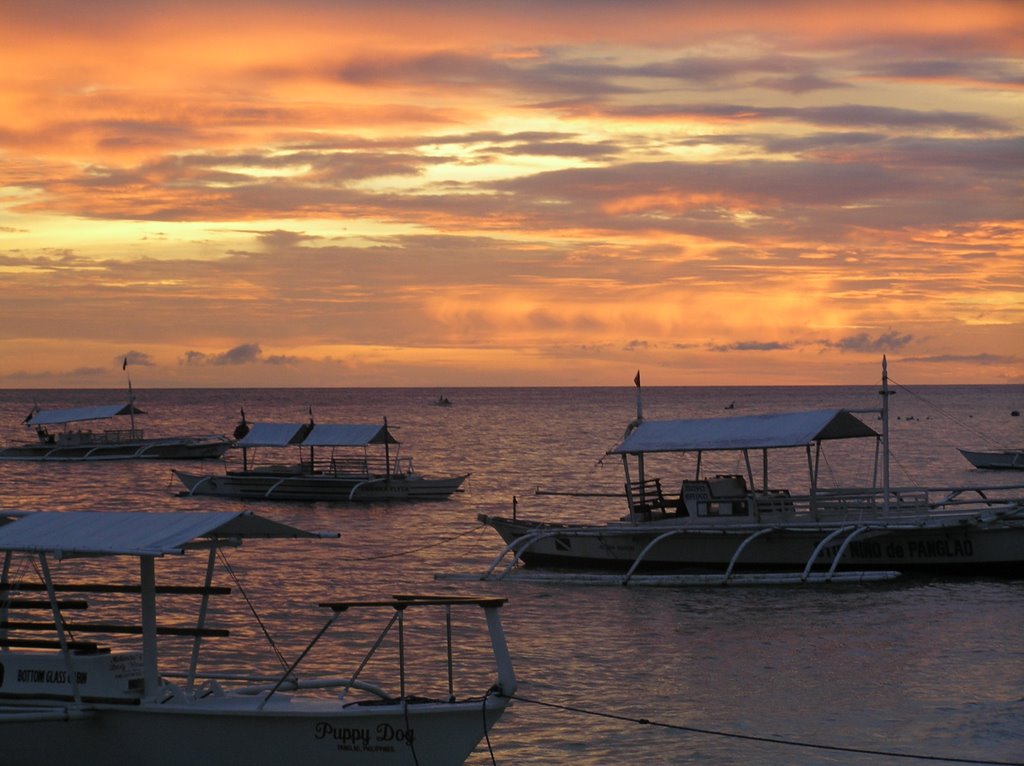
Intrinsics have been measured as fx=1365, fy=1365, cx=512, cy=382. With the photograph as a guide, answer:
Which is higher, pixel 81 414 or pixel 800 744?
pixel 81 414

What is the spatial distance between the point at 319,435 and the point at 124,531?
47.0 m

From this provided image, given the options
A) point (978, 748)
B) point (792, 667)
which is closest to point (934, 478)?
point (792, 667)

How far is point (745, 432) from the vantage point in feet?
117

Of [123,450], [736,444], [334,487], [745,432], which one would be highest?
[745,432]

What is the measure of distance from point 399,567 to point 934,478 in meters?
50.7

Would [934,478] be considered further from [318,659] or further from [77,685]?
[77,685]

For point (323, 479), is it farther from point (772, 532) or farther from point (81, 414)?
point (81, 414)

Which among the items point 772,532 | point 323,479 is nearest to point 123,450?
point 323,479

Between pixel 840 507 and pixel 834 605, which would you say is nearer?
pixel 834 605

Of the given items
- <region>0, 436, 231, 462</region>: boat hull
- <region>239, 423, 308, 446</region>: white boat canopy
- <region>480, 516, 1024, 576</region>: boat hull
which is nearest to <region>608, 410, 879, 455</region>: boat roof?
<region>480, 516, 1024, 576</region>: boat hull

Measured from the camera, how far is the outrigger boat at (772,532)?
33.1 meters

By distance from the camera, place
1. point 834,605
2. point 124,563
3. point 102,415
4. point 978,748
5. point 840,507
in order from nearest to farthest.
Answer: point 978,748, point 834,605, point 840,507, point 124,563, point 102,415

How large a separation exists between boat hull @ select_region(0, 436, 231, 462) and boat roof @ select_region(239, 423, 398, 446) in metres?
29.7

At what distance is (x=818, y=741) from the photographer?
62.0 ft
